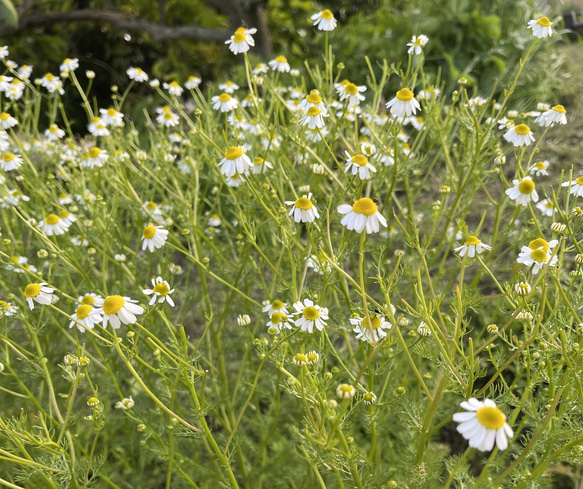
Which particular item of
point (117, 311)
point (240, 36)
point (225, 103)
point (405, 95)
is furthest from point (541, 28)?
point (117, 311)

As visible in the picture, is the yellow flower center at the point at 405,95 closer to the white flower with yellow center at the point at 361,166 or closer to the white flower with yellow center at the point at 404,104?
the white flower with yellow center at the point at 404,104

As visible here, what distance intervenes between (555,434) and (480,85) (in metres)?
3.06

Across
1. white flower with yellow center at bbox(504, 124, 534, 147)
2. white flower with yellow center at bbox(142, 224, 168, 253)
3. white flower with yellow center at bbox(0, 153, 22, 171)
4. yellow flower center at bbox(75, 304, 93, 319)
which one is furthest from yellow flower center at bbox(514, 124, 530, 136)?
white flower with yellow center at bbox(0, 153, 22, 171)

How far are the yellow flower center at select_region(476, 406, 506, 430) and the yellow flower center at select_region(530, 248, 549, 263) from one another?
1.56 feet

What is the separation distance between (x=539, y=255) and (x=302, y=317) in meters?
0.55

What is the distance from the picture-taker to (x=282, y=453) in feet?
5.77

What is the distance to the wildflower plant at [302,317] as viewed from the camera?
1.09m

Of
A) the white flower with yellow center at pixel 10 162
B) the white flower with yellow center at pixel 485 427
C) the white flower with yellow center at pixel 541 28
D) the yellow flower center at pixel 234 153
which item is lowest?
the white flower with yellow center at pixel 485 427

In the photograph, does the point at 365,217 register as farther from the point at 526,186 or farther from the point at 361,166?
the point at 526,186

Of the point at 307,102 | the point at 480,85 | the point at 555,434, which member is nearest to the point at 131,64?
the point at 480,85

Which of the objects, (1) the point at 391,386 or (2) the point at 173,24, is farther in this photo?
(2) the point at 173,24

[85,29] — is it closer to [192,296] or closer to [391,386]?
[192,296]

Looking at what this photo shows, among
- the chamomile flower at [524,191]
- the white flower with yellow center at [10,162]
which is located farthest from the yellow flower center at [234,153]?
the white flower with yellow center at [10,162]

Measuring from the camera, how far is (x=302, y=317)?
119 cm
